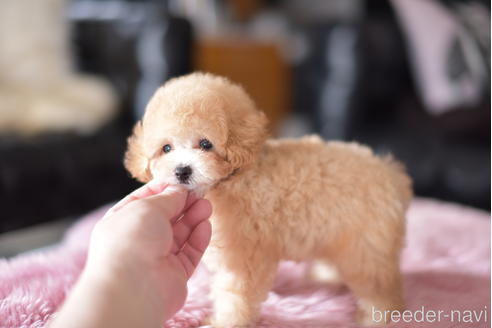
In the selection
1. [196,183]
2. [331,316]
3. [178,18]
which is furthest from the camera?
[178,18]

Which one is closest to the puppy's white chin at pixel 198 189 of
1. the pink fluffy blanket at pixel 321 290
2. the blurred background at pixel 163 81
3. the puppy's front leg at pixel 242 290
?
the puppy's front leg at pixel 242 290

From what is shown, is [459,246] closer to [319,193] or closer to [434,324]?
[434,324]

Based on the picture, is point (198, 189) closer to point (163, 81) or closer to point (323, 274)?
point (323, 274)

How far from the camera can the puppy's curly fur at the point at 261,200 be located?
777 millimetres

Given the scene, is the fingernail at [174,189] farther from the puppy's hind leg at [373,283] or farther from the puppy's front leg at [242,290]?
the puppy's hind leg at [373,283]

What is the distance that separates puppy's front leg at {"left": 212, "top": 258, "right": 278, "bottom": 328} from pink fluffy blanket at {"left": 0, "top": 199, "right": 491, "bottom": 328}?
4 cm

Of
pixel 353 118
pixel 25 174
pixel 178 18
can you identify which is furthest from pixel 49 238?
pixel 353 118

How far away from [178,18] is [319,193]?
1.26m

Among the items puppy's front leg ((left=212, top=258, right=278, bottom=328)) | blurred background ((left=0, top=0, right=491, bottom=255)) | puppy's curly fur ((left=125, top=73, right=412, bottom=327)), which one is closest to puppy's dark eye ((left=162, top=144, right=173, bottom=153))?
puppy's curly fur ((left=125, top=73, right=412, bottom=327))

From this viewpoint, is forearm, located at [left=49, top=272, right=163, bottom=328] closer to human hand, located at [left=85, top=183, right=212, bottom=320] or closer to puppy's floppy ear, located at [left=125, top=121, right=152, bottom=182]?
human hand, located at [left=85, top=183, right=212, bottom=320]

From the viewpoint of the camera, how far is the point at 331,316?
0.88 meters

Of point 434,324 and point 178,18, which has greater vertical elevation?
point 178,18

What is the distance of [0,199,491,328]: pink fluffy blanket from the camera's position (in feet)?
2.82

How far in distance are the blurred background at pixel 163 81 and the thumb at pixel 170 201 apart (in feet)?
2.75
